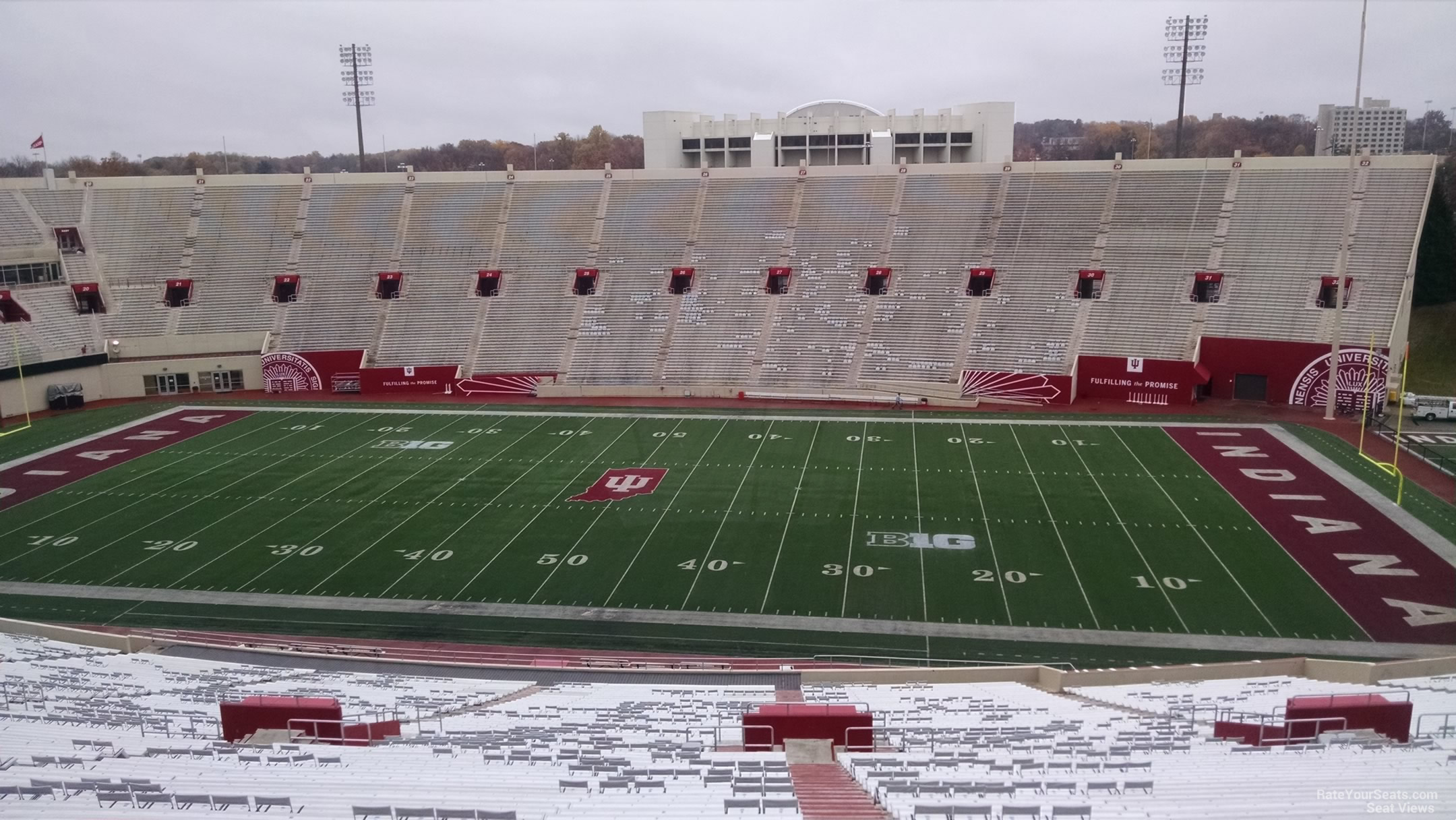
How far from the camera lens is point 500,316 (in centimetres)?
3731

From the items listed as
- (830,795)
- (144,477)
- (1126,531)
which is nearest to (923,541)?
(1126,531)

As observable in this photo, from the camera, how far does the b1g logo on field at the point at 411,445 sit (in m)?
27.8

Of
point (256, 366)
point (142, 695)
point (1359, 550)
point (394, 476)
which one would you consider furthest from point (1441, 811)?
point (256, 366)

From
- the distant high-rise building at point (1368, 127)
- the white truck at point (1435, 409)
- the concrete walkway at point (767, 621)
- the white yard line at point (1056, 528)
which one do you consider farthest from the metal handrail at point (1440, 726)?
the distant high-rise building at point (1368, 127)

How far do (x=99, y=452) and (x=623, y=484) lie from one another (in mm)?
15643

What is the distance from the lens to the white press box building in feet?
172

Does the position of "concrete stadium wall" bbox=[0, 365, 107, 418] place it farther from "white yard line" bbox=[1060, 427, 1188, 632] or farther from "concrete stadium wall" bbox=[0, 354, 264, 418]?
"white yard line" bbox=[1060, 427, 1188, 632]

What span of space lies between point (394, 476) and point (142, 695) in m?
13.3

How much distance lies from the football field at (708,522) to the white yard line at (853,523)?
0.19ft

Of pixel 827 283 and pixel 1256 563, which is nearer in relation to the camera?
pixel 1256 563

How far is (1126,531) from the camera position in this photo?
20047 mm

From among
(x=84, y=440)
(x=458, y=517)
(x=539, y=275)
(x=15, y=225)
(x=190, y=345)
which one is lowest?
(x=458, y=517)

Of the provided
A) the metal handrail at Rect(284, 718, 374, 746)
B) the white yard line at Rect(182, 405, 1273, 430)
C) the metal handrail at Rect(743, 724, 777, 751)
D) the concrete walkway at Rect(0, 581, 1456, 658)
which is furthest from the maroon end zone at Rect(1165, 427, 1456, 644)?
the metal handrail at Rect(284, 718, 374, 746)

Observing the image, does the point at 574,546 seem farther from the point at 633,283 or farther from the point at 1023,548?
the point at 633,283
